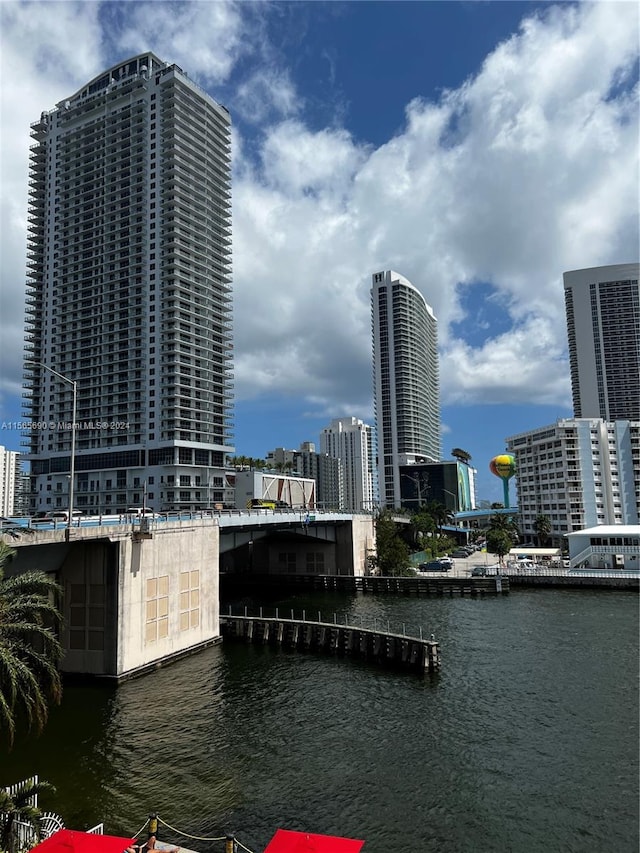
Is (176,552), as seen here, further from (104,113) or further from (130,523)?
(104,113)

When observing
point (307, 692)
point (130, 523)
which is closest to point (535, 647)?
point (307, 692)

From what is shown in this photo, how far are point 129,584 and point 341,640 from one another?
21129 millimetres

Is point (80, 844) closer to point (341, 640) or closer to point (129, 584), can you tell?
point (129, 584)

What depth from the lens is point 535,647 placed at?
51.0m

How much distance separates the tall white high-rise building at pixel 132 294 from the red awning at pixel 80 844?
12337 cm

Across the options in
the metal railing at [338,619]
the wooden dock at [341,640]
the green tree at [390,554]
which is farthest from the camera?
the green tree at [390,554]

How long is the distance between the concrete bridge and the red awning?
19.1 meters

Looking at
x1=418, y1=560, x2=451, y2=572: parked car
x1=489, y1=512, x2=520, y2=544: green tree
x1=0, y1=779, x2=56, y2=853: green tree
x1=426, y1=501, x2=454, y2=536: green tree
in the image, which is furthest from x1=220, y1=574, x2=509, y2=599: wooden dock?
x1=426, y1=501, x2=454, y2=536: green tree

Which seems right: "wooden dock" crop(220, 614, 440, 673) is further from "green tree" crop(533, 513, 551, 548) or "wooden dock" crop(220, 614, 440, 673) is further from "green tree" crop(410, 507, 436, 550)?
"green tree" crop(410, 507, 436, 550)

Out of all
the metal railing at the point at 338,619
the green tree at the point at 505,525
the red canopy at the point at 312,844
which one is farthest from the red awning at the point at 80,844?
the green tree at the point at 505,525

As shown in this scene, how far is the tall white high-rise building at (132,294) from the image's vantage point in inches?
5674

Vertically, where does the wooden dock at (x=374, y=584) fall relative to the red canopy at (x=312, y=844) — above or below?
below

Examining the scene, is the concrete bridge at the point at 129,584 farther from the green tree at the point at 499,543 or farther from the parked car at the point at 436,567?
the green tree at the point at 499,543

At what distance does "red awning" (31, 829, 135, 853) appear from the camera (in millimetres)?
16109
